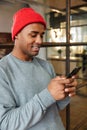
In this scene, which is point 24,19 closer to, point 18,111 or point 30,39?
point 30,39

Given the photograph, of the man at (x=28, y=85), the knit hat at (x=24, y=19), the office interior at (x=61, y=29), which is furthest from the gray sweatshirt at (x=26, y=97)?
the office interior at (x=61, y=29)

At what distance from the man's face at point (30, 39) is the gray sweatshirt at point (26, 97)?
51mm

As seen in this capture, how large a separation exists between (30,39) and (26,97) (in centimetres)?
22

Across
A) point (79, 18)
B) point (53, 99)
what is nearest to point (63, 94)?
point (53, 99)

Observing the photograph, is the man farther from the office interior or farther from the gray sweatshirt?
the office interior

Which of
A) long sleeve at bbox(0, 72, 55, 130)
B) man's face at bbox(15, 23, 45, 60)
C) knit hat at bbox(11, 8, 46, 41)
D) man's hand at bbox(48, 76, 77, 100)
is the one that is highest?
knit hat at bbox(11, 8, 46, 41)

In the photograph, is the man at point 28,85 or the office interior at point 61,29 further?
the office interior at point 61,29

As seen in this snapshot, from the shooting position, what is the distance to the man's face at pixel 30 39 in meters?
0.79

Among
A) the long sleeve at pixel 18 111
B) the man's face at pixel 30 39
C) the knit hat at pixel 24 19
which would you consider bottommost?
the long sleeve at pixel 18 111

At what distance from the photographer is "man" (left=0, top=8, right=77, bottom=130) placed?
2.29 feet

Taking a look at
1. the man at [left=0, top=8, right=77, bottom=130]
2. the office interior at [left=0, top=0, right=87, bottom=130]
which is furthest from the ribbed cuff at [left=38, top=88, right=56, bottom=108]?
the office interior at [left=0, top=0, right=87, bottom=130]

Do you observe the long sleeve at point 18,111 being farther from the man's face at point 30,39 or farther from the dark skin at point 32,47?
the man's face at point 30,39

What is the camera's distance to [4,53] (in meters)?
0.94

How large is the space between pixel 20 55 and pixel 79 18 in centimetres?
372
